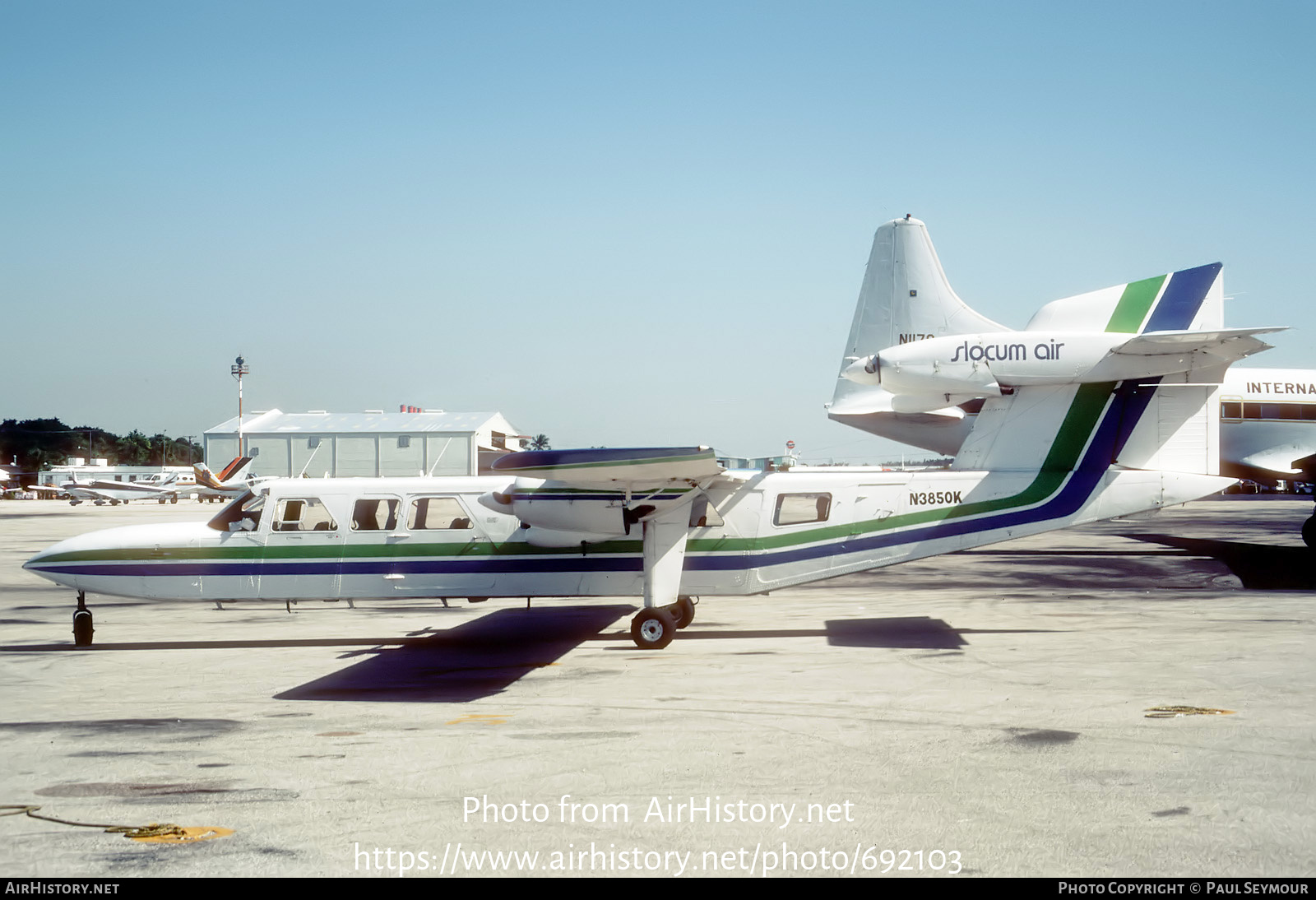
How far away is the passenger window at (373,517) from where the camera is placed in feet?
44.6

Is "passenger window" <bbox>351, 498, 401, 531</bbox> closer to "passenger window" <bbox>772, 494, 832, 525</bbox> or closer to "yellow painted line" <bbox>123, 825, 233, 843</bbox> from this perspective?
"passenger window" <bbox>772, 494, 832, 525</bbox>

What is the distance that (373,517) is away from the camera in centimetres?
1362

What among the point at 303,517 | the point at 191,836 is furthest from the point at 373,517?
the point at 191,836

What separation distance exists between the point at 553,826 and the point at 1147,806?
390cm

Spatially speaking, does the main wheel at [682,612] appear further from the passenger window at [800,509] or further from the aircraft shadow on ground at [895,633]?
the aircraft shadow on ground at [895,633]

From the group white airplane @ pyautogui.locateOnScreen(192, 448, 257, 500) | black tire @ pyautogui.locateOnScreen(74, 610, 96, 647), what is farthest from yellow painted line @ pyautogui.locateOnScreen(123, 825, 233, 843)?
white airplane @ pyautogui.locateOnScreen(192, 448, 257, 500)

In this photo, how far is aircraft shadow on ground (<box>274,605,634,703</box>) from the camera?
10.5 m

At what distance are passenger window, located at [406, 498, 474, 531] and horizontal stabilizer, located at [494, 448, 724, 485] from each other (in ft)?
8.98

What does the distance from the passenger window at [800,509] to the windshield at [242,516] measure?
24.3ft

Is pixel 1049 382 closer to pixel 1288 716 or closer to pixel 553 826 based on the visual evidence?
pixel 1288 716

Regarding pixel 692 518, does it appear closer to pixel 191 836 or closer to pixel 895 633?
pixel 895 633

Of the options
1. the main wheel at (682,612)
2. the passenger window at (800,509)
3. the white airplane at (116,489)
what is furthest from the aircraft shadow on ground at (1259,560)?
the white airplane at (116,489)

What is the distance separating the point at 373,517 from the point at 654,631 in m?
4.36

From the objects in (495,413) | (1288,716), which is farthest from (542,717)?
(495,413)
